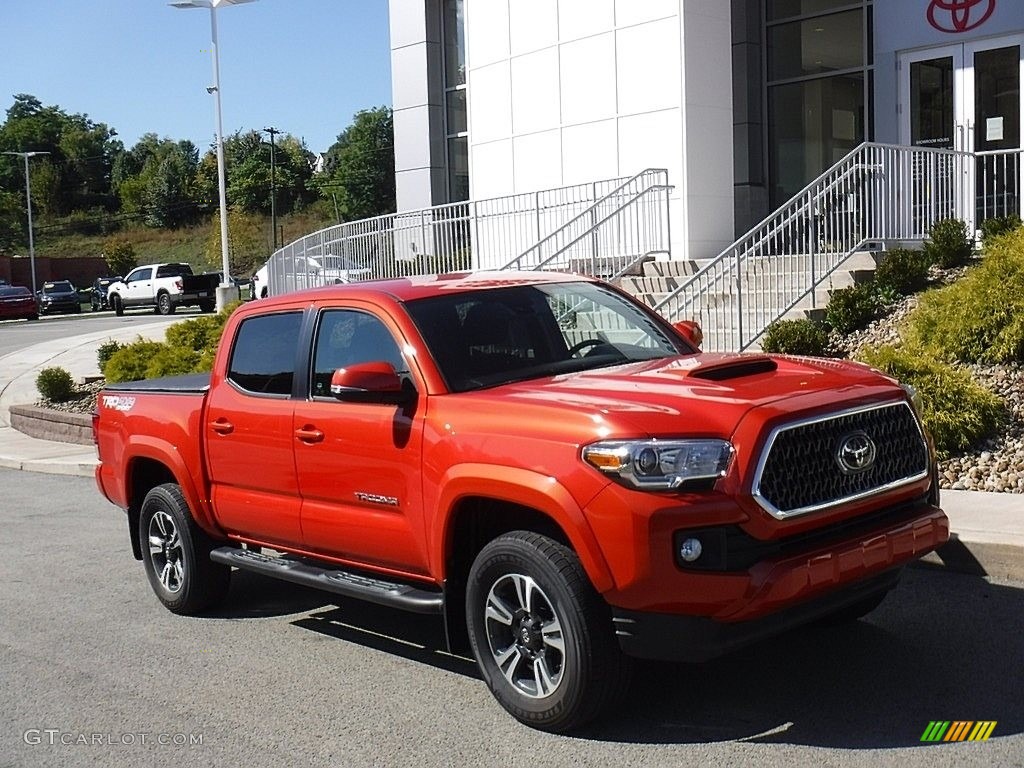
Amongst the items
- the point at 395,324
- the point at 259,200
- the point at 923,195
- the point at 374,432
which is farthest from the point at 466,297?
the point at 259,200

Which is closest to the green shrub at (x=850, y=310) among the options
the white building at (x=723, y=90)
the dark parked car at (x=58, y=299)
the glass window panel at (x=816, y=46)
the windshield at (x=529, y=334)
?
the white building at (x=723, y=90)

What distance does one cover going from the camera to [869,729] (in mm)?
4777

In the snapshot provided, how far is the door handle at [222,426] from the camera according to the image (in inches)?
263

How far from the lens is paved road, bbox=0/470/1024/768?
4777 millimetres

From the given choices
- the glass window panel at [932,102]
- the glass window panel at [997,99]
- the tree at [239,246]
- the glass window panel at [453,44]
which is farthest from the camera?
the tree at [239,246]

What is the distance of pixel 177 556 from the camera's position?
7422 millimetres

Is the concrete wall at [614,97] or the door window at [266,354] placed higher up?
the concrete wall at [614,97]

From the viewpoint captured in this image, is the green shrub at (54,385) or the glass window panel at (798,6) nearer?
the green shrub at (54,385)

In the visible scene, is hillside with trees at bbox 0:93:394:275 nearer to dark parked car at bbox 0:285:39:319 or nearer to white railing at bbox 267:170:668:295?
dark parked car at bbox 0:285:39:319

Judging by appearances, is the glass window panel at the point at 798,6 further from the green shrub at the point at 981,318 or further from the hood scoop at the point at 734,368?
the hood scoop at the point at 734,368

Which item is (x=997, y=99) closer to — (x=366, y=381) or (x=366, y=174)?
(x=366, y=381)

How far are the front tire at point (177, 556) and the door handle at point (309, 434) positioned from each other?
141 centimetres

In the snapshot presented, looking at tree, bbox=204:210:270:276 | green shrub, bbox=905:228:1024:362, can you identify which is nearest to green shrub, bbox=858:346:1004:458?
green shrub, bbox=905:228:1024:362

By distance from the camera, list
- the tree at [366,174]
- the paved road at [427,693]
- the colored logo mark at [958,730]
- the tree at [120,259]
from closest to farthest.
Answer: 1. the colored logo mark at [958,730]
2. the paved road at [427,693]
3. the tree at [120,259]
4. the tree at [366,174]
